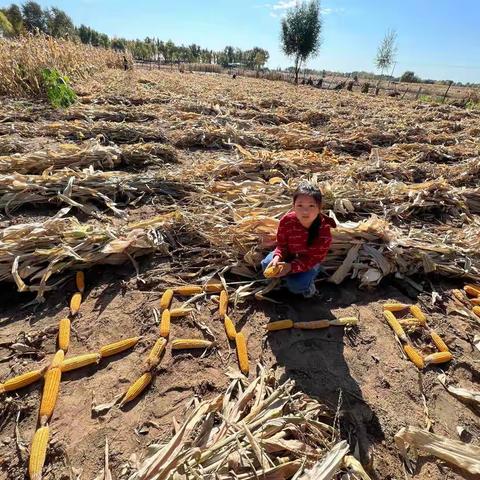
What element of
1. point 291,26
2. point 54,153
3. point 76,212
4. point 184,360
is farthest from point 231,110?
point 291,26

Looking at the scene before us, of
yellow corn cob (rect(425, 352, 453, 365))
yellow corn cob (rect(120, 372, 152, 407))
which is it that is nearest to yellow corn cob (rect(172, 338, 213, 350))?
yellow corn cob (rect(120, 372, 152, 407))

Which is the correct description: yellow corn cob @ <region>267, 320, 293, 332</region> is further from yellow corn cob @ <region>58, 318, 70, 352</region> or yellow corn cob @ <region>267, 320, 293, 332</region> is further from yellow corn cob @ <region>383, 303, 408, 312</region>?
yellow corn cob @ <region>58, 318, 70, 352</region>

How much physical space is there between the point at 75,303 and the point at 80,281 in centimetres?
29

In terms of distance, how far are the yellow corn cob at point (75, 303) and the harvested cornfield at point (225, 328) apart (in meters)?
0.01

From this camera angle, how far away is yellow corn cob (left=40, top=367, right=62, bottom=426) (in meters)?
2.04

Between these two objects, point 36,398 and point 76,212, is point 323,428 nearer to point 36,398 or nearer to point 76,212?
point 36,398

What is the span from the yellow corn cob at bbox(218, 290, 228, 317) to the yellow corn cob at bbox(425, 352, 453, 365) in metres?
1.59

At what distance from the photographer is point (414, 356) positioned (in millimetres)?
2648

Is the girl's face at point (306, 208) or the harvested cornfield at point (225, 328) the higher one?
the girl's face at point (306, 208)

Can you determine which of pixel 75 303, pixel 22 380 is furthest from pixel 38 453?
pixel 75 303

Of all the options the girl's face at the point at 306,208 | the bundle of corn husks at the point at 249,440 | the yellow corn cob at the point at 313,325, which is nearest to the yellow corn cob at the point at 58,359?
the bundle of corn husks at the point at 249,440

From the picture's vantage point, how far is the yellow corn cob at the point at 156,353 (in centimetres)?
238

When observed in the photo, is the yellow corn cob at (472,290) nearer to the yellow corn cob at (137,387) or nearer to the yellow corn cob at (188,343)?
the yellow corn cob at (188,343)

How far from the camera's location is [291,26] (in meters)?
40.8
